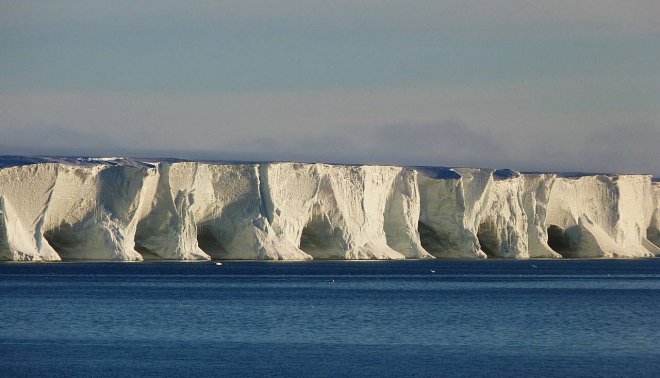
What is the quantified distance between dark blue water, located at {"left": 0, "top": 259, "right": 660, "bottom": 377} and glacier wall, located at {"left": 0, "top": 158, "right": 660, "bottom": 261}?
3.71m

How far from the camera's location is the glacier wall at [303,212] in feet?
174

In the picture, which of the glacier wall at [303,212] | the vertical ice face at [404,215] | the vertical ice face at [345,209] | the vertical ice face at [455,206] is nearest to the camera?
the glacier wall at [303,212]

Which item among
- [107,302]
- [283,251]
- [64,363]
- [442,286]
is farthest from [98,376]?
[283,251]

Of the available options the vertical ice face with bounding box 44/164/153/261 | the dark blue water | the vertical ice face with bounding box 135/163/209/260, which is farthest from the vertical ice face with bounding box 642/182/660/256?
the vertical ice face with bounding box 44/164/153/261

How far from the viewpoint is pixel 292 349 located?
23.8 metres

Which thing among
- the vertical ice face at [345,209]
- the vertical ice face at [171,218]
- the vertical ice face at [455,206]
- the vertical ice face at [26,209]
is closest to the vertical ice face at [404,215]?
the vertical ice face at [345,209]

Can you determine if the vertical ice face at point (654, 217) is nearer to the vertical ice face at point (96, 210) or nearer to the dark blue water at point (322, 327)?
the dark blue water at point (322, 327)

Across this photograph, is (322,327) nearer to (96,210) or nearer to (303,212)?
(96,210)

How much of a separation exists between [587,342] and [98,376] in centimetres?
1044

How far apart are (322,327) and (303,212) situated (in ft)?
99.6

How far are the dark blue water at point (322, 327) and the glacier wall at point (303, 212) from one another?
371 cm

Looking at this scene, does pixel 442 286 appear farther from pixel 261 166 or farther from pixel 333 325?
pixel 333 325

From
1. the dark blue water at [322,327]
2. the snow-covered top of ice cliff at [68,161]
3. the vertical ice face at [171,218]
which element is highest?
the snow-covered top of ice cliff at [68,161]

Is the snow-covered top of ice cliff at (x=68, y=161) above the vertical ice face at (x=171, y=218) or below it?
above
